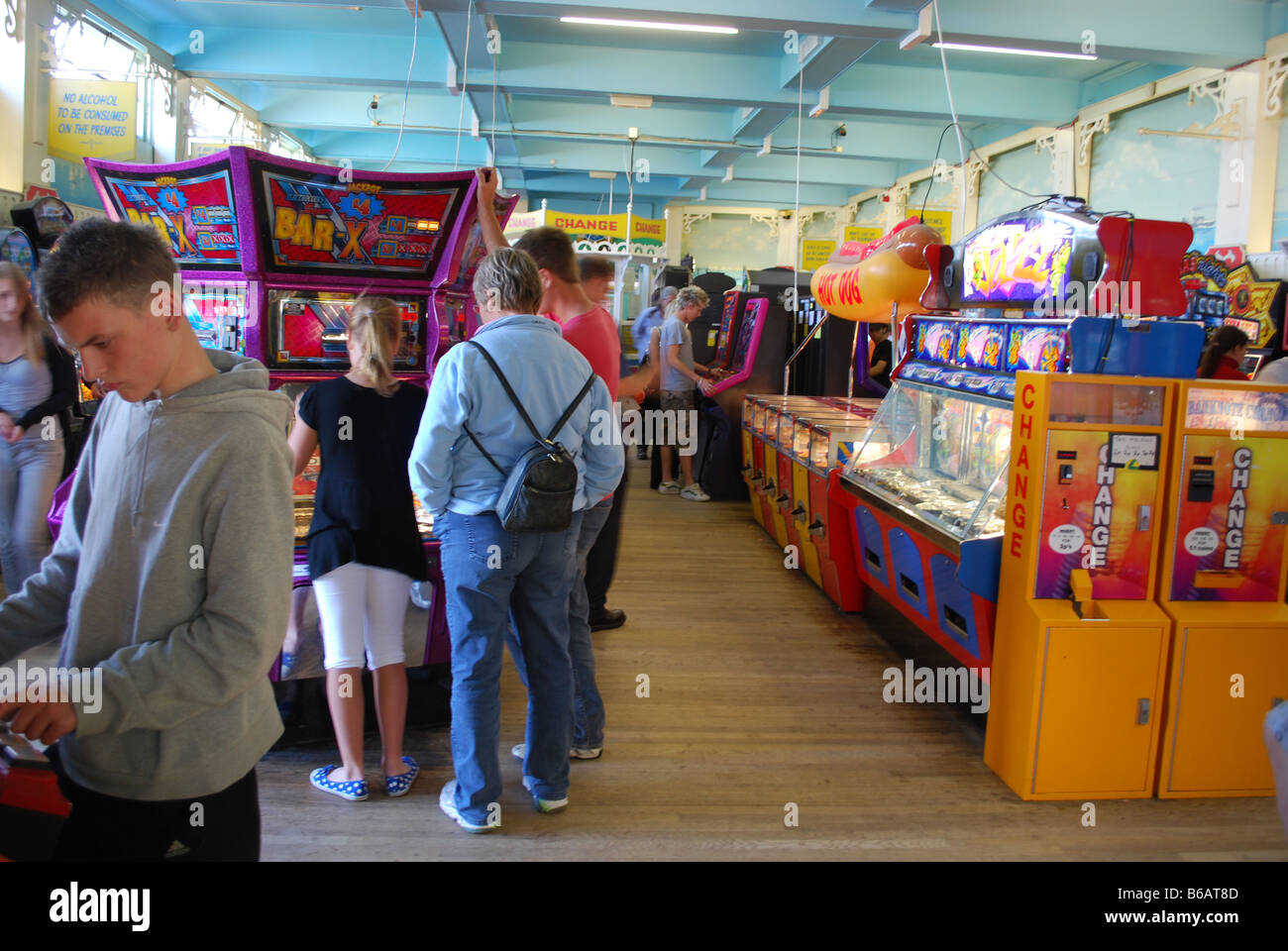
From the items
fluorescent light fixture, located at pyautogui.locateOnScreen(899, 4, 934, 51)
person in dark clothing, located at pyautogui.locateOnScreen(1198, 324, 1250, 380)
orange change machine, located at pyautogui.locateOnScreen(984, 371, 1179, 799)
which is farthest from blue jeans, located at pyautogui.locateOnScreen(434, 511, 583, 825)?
fluorescent light fixture, located at pyautogui.locateOnScreen(899, 4, 934, 51)

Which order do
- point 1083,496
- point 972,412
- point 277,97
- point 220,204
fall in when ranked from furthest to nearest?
point 277,97 < point 972,412 < point 220,204 < point 1083,496

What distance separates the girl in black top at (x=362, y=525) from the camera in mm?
2723

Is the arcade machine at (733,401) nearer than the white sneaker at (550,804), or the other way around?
the white sneaker at (550,804)

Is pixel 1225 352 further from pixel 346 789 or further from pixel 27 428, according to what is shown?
pixel 27 428

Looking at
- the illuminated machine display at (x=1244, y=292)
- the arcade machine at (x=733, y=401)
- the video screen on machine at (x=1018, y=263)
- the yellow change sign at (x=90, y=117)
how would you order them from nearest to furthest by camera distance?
1. the video screen on machine at (x=1018, y=263)
2. the yellow change sign at (x=90, y=117)
3. the arcade machine at (x=733, y=401)
4. the illuminated machine display at (x=1244, y=292)

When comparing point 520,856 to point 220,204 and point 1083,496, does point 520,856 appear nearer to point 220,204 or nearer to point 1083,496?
point 1083,496

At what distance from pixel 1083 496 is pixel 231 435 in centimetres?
255

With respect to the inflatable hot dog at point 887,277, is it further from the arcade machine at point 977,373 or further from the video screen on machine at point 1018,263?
the video screen on machine at point 1018,263

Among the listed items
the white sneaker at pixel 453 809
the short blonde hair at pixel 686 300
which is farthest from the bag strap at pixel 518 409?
the short blonde hair at pixel 686 300

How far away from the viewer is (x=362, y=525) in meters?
2.72

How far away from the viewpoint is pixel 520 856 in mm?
2535

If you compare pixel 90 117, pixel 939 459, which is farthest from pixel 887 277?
pixel 90 117

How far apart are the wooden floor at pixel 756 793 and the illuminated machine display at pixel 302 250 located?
66 cm
